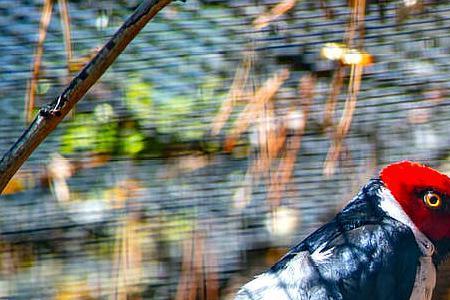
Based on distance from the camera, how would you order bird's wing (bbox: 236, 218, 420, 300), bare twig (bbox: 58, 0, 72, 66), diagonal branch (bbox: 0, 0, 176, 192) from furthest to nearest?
bare twig (bbox: 58, 0, 72, 66) < bird's wing (bbox: 236, 218, 420, 300) < diagonal branch (bbox: 0, 0, 176, 192)

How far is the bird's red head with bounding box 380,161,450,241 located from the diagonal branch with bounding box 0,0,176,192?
2.61ft

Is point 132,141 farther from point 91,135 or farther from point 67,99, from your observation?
point 67,99

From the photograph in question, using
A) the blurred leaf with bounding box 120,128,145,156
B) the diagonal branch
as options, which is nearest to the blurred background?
the blurred leaf with bounding box 120,128,145,156

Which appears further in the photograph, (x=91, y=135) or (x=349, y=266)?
(x=91, y=135)

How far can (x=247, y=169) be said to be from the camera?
1.48 m

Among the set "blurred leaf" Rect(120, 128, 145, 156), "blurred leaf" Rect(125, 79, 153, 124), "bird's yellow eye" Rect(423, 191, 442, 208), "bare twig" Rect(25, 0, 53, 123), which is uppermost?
"bare twig" Rect(25, 0, 53, 123)

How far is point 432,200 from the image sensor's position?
1.42 metres

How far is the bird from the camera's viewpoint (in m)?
1.34

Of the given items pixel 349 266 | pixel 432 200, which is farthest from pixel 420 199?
pixel 349 266

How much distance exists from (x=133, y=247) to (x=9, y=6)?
16.0 inches

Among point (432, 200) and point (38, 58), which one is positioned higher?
point (38, 58)

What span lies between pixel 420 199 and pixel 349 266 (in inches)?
6.4

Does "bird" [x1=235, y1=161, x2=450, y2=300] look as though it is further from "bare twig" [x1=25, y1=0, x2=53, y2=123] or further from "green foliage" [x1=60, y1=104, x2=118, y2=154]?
"bare twig" [x1=25, y1=0, x2=53, y2=123]

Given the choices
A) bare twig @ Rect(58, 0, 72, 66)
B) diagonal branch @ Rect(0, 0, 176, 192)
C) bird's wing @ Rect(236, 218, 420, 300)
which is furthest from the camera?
bare twig @ Rect(58, 0, 72, 66)
